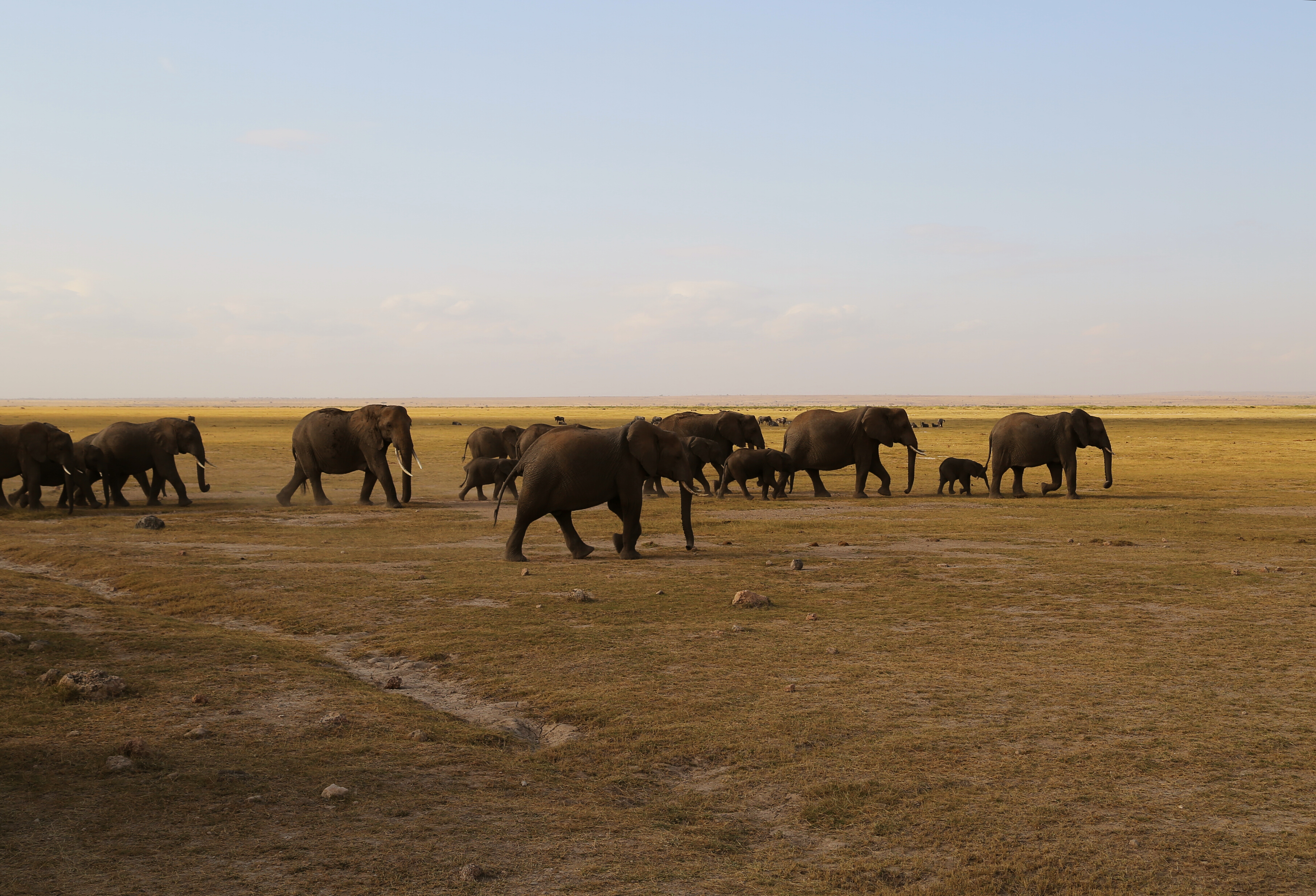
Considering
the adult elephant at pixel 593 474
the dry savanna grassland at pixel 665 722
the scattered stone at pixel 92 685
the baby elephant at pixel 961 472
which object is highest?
the adult elephant at pixel 593 474

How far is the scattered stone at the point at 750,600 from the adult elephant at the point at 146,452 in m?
17.3

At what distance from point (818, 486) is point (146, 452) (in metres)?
16.7

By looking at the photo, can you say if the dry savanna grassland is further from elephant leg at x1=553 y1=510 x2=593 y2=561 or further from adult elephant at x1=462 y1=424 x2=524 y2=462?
adult elephant at x1=462 y1=424 x2=524 y2=462

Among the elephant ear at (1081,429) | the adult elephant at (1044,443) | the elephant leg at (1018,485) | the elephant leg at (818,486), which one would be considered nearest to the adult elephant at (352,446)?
the elephant leg at (818,486)

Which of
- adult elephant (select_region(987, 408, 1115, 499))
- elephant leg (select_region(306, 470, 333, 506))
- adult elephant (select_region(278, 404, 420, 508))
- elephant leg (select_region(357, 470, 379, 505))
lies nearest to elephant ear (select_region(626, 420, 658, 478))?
adult elephant (select_region(278, 404, 420, 508))

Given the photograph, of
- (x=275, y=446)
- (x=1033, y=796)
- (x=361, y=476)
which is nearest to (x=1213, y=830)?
(x=1033, y=796)

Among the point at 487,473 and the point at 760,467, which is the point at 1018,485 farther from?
the point at 487,473

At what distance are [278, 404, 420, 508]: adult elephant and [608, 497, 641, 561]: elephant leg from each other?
9766mm

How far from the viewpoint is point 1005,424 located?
27.3 metres

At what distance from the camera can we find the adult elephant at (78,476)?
2419 centimetres

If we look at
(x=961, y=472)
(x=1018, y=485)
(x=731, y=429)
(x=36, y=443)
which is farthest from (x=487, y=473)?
(x=1018, y=485)

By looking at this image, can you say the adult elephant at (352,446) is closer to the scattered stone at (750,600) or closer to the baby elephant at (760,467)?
the baby elephant at (760,467)

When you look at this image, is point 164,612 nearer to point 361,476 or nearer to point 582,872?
point 582,872

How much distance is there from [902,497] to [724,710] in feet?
66.5
